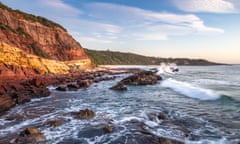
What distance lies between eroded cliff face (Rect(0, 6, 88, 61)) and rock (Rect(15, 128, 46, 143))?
3251 cm

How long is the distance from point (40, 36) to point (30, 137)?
50.6 meters

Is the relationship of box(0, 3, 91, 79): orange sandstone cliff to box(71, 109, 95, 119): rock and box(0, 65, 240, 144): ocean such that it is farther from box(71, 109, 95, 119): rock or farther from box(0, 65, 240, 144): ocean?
box(71, 109, 95, 119): rock

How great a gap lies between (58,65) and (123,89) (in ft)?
74.8

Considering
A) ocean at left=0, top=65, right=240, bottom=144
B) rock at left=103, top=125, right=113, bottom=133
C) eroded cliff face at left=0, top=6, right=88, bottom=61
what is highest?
eroded cliff face at left=0, top=6, right=88, bottom=61

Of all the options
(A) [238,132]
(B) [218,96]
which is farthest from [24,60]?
(A) [238,132]

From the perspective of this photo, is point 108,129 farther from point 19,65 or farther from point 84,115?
point 19,65

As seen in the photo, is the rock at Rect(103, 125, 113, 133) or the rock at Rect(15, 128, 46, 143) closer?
the rock at Rect(15, 128, 46, 143)

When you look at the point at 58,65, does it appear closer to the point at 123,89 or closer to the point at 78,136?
the point at 123,89

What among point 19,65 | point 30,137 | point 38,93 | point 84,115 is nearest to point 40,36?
point 19,65

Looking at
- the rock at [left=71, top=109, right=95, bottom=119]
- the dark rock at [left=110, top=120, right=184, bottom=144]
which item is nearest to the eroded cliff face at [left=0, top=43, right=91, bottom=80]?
the rock at [left=71, top=109, right=95, bottom=119]

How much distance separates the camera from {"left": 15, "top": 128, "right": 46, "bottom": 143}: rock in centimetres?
821

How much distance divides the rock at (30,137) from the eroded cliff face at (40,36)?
107 ft

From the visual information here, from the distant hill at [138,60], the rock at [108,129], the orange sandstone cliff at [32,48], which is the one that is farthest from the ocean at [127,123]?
the distant hill at [138,60]

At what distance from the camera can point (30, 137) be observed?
8383 mm
